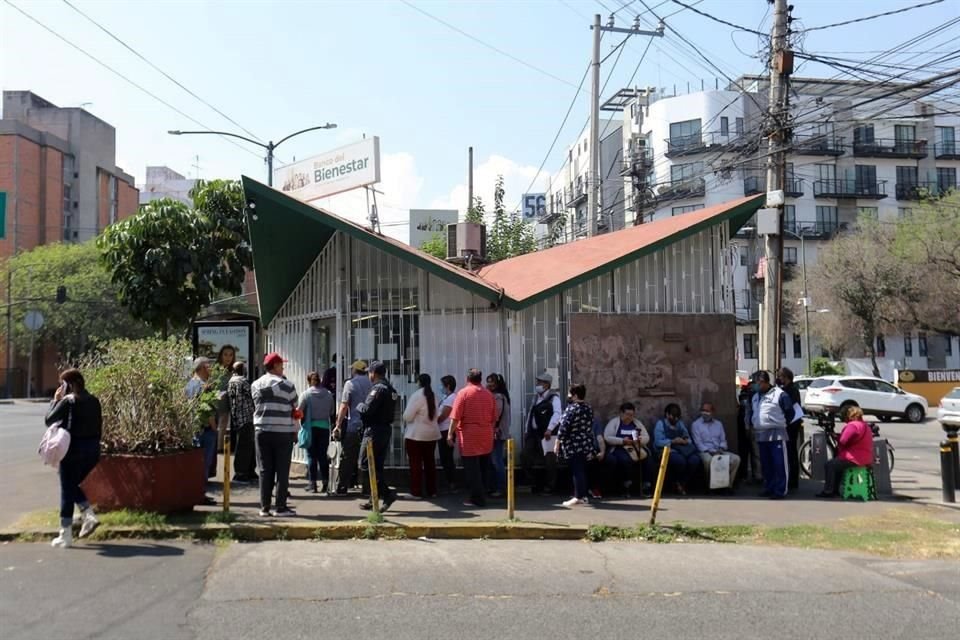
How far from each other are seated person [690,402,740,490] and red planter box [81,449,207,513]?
693 cm

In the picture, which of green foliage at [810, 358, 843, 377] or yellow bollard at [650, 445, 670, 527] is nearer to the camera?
yellow bollard at [650, 445, 670, 527]

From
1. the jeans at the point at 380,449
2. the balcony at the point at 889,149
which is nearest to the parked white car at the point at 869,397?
the jeans at the point at 380,449

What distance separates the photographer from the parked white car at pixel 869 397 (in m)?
29.4


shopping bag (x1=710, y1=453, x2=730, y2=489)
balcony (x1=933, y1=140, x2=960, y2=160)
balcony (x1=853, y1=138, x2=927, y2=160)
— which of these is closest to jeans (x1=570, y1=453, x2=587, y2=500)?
shopping bag (x1=710, y1=453, x2=730, y2=489)

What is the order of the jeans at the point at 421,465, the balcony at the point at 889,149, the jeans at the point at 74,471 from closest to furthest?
the jeans at the point at 74,471, the jeans at the point at 421,465, the balcony at the point at 889,149

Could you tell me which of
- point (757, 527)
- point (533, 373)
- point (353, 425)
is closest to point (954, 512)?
point (757, 527)

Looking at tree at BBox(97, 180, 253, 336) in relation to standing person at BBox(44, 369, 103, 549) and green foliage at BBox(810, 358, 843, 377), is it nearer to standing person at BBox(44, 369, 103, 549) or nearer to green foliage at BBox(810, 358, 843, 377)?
standing person at BBox(44, 369, 103, 549)

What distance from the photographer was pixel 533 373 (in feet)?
39.5

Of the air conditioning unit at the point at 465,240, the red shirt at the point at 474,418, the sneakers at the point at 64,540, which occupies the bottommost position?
the sneakers at the point at 64,540

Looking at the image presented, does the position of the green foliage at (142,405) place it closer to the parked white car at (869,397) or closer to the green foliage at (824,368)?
the parked white car at (869,397)

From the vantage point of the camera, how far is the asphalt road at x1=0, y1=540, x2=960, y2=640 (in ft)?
19.0

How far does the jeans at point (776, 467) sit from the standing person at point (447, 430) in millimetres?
4389

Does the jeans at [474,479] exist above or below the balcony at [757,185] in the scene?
below

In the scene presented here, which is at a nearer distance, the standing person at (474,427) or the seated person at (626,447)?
the standing person at (474,427)
